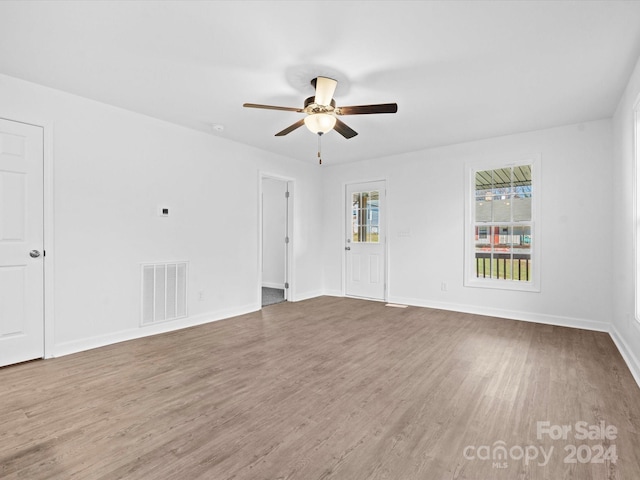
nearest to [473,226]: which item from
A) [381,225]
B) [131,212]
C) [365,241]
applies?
[381,225]

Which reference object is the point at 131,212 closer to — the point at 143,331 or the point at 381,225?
the point at 143,331

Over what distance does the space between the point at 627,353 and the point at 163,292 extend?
500 centimetres

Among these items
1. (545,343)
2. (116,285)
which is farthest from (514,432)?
(116,285)

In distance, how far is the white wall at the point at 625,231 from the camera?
9.95ft

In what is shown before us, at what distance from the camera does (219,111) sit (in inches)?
155

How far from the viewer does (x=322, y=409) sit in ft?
7.66

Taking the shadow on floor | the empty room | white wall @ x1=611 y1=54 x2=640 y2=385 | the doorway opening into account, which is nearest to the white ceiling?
the empty room

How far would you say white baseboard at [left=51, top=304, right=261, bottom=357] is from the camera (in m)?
Result: 3.44

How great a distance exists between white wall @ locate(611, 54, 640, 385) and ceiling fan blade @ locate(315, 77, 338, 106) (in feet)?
8.22

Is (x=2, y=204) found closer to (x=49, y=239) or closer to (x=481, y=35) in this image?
(x=49, y=239)

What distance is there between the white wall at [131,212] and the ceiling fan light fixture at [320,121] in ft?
6.82

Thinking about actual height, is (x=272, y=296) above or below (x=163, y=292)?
below

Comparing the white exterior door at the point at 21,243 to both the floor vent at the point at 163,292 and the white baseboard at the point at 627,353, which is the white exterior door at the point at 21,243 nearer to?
the floor vent at the point at 163,292

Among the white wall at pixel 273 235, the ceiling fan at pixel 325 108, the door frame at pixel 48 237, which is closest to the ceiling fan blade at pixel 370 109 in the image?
the ceiling fan at pixel 325 108
